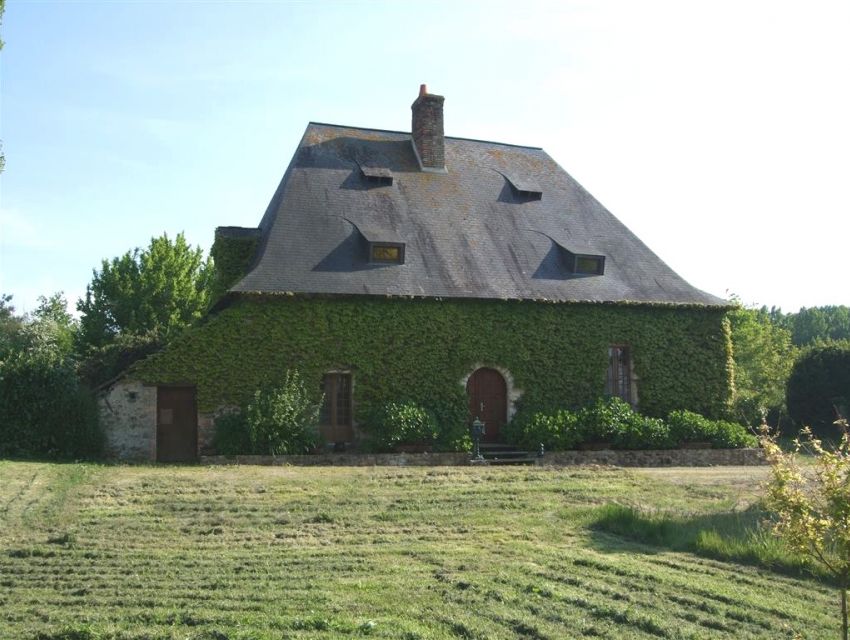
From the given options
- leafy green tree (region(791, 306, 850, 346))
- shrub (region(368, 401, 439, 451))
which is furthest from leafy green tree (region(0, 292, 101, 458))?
leafy green tree (region(791, 306, 850, 346))

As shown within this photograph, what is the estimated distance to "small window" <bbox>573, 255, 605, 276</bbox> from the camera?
2256 centimetres

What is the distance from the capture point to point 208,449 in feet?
62.3

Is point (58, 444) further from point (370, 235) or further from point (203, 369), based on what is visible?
point (370, 235)

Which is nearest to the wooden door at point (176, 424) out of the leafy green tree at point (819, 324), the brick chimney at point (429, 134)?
the brick chimney at point (429, 134)

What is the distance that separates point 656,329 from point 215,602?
1675 centimetres

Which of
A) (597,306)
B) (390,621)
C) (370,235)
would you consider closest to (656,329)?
(597,306)

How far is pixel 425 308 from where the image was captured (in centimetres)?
2059

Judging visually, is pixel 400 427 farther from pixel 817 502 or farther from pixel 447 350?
pixel 817 502

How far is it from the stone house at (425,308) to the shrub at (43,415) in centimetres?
60

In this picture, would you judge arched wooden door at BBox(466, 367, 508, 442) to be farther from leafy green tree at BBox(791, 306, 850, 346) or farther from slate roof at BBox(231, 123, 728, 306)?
leafy green tree at BBox(791, 306, 850, 346)

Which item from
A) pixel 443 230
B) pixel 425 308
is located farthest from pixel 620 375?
pixel 443 230

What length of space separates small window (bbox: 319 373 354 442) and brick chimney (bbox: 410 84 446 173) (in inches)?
283

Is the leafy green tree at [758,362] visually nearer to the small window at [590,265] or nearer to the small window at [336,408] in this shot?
the small window at [590,265]

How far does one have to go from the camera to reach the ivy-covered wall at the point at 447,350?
1923 centimetres
